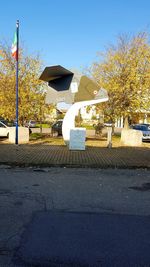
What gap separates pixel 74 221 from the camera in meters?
5.39

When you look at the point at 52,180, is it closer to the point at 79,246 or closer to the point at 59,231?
the point at 59,231

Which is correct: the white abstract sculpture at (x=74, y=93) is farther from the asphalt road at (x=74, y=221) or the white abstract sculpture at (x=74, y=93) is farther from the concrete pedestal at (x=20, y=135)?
the asphalt road at (x=74, y=221)

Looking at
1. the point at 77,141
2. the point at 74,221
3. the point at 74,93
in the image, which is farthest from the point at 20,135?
the point at 74,221

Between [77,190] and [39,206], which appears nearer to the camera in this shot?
[39,206]

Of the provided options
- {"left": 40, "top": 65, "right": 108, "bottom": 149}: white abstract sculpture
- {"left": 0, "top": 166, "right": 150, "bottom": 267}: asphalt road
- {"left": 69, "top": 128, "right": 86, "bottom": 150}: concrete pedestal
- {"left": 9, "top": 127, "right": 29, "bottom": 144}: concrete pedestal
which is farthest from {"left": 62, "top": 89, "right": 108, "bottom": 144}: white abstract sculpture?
{"left": 0, "top": 166, "right": 150, "bottom": 267}: asphalt road

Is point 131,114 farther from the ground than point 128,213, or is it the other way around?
point 131,114

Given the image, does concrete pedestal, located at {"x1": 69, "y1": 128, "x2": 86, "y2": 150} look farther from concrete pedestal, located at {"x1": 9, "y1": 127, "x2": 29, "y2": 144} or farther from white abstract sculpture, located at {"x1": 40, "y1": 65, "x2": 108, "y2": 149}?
concrete pedestal, located at {"x1": 9, "y1": 127, "x2": 29, "y2": 144}

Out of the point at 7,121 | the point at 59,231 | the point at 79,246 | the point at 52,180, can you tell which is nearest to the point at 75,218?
the point at 59,231

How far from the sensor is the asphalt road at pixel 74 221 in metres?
4.04

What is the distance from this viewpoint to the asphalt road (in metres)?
4.04

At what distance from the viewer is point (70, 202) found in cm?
657

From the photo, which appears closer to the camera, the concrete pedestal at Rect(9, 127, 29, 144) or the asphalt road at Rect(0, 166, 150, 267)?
the asphalt road at Rect(0, 166, 150, 267)

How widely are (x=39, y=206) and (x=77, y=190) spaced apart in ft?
5.32

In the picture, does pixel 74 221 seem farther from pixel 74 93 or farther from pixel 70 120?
pixel 74 93
